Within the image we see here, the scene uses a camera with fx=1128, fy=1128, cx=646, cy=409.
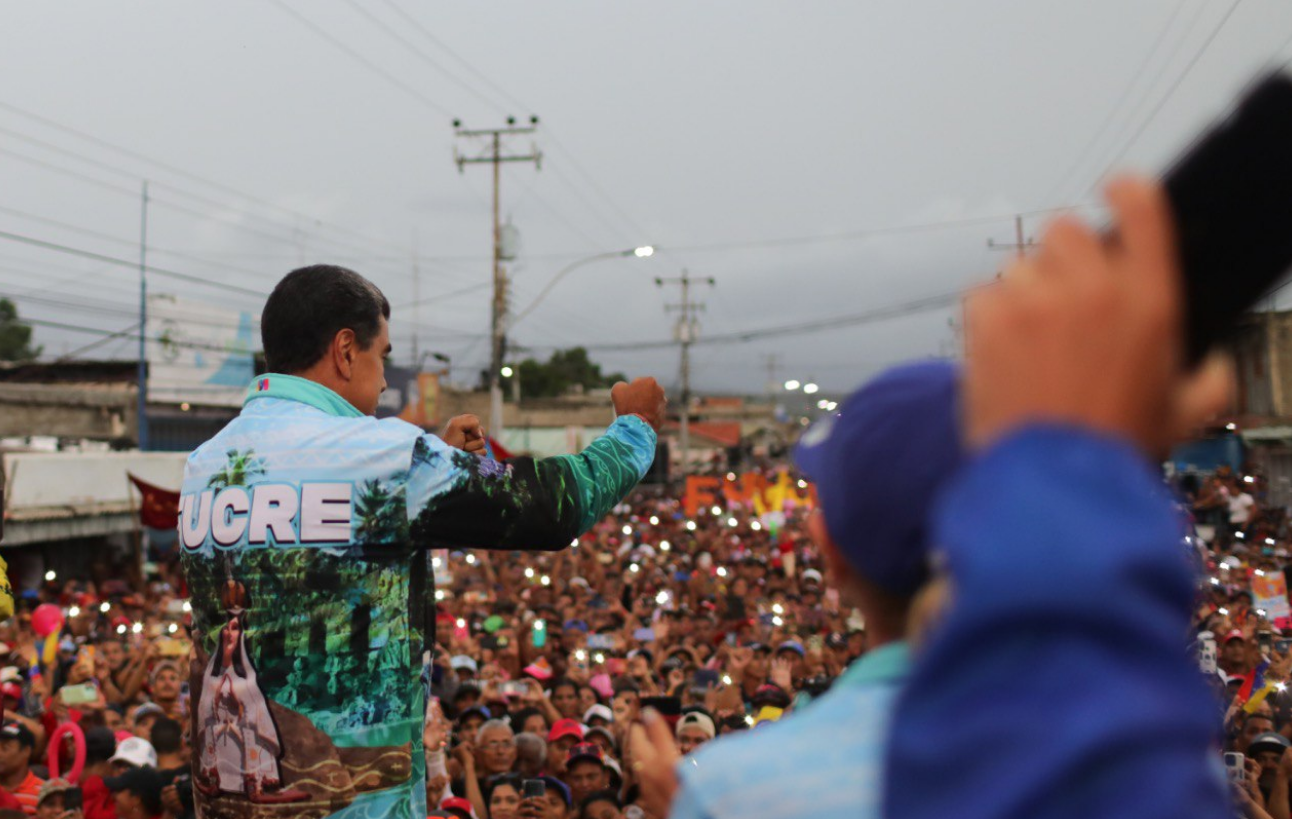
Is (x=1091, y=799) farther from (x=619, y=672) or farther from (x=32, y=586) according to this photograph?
(x=32, y=586)

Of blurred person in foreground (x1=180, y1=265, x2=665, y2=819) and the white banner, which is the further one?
the white banner

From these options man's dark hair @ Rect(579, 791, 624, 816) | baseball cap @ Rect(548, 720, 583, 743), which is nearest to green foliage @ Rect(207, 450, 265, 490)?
man's dark hair @ Rect(579, 791, 624, 816)

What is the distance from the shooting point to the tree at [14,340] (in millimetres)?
56794

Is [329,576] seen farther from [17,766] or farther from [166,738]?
[166,738]

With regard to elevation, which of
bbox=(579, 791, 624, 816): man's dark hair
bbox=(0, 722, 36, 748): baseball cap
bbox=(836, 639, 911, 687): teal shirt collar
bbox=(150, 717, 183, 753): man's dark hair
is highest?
bbox=(836, 639, 911, 687): teal shirt collar

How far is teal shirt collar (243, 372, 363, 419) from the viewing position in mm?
2279

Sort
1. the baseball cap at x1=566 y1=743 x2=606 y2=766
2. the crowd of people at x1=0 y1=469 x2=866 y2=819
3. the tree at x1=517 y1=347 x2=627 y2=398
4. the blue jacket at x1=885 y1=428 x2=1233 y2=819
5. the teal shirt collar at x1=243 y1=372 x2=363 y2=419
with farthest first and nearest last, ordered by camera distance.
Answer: the tree at x1=517 y1=347 x2=627 y2=398
the baseball cap at x1=566 y1=743 x2=606 y2=766
the crowd of people at x1=0 y1=469 x2=866 y2=819
the teal shirt collar at x1=243 y1=372 x2=363 y2=419
the blue jacket at x1=885 y1=428 x2=1233 y2=819

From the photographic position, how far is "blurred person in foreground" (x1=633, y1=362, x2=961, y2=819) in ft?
3.11

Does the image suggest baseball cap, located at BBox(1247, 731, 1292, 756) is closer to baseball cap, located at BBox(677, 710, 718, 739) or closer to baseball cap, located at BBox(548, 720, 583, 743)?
baseball cap, located at BBox(677, 710, 718, 739)

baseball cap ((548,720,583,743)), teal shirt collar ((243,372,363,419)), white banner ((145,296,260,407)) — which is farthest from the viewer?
white banner ((145,296,260,407))

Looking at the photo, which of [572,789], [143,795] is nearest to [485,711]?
[572,789]

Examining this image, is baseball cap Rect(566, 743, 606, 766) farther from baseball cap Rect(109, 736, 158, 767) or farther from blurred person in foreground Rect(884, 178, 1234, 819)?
blurred person in foreground Rect(884, 178, 1234, 819)

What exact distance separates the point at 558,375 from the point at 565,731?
228ft

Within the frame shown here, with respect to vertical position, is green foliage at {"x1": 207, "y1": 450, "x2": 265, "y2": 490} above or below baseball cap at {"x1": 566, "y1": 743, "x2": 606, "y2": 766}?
above
